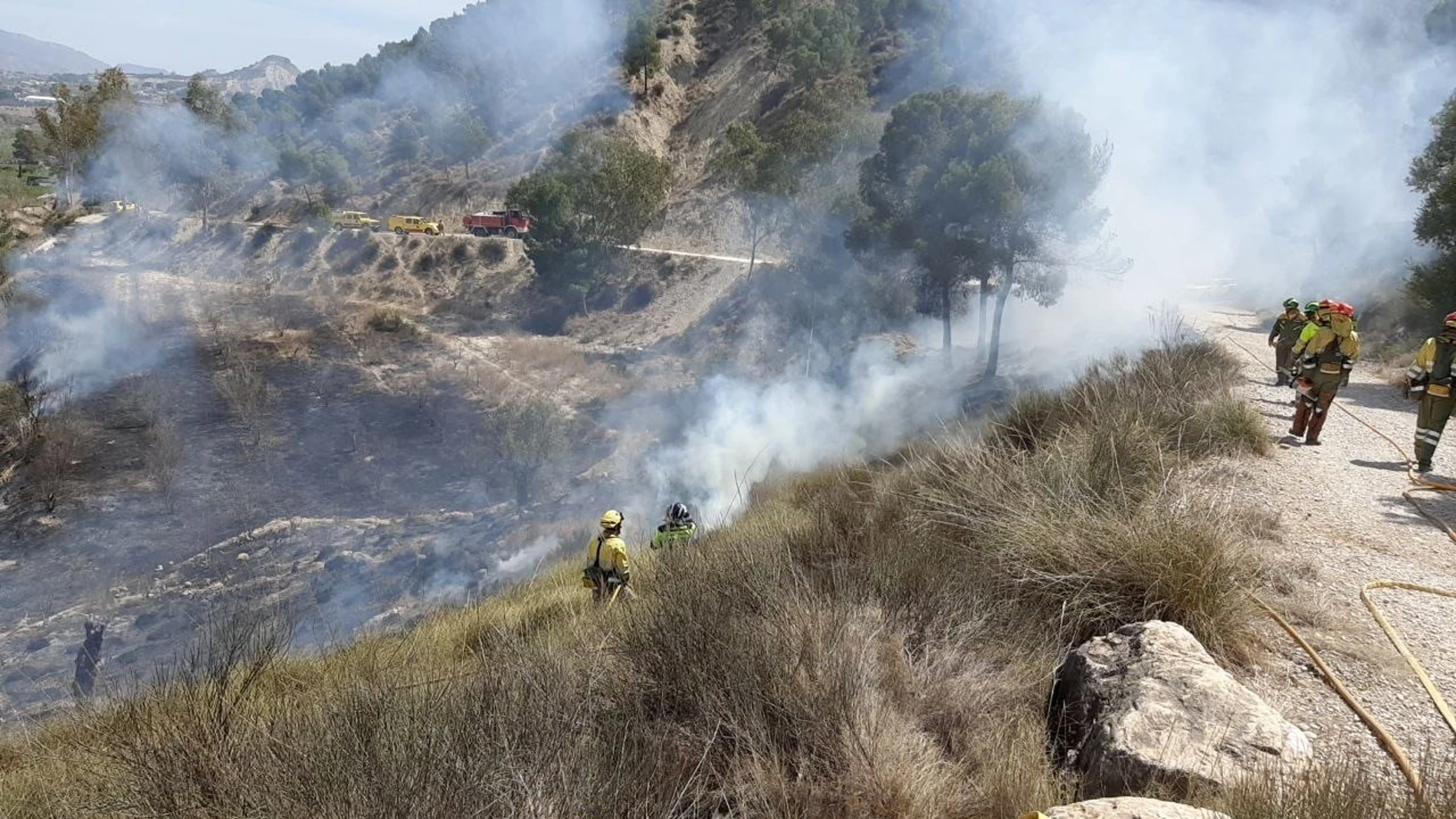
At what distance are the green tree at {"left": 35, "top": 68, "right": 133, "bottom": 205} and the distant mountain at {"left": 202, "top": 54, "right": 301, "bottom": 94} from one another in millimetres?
76777

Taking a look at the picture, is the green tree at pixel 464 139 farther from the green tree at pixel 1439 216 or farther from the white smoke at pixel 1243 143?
the green tree at pixel 1439 216

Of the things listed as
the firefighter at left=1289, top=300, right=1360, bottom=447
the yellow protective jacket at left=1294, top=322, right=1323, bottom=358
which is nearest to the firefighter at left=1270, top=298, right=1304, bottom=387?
the yellow protective jacket at left=1294, top=322, right=1323, bottom=358

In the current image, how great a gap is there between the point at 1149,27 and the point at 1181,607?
147 ft

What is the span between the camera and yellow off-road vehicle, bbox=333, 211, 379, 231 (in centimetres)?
3944

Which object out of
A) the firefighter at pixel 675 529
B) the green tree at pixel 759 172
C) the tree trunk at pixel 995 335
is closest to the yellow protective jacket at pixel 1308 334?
the firefighter at pixel 675 529

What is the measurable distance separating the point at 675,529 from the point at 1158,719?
16.4 feet

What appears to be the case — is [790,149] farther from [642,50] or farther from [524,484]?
[642,50]

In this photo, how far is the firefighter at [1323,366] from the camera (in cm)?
749

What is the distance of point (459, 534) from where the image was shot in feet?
68.3

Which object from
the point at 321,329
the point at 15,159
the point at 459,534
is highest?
the point at 15,159

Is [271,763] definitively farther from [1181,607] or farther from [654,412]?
[654,412]

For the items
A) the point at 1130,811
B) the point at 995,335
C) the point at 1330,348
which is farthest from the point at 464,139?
the point at 1130,811

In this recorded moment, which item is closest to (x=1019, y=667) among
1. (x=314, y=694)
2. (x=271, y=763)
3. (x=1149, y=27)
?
(x=271, y=763)

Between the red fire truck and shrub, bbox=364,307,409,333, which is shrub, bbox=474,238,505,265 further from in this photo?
shrub, bbox=364,307,409,333
